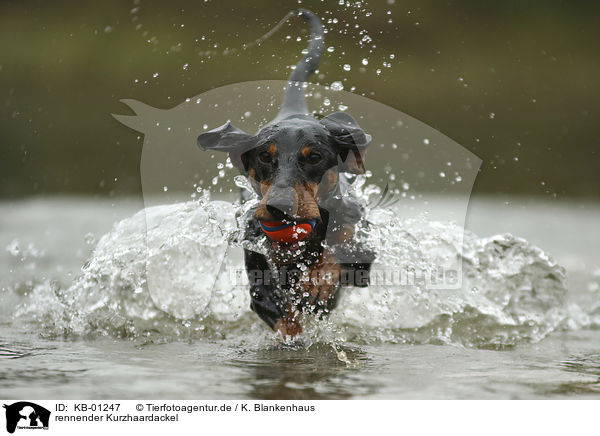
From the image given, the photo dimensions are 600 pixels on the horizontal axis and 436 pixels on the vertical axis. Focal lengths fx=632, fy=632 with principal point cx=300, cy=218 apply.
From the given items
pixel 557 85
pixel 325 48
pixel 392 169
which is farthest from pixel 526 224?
pixel 325 48

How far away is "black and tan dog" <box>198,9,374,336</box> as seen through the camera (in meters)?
2.45

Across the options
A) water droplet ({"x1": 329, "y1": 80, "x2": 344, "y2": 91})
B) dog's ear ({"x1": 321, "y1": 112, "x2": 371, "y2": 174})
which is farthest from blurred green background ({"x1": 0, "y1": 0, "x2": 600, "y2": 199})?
dog's ear ({"x1": 321, "y1": 112, "x2": 371, "y2": 174})

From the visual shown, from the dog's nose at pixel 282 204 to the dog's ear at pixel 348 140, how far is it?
0.42 metres

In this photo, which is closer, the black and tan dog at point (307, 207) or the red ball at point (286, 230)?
the red ball at point (286, 230)

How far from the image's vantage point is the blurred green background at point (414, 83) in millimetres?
4348

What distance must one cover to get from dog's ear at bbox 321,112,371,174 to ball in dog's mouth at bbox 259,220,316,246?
0.36m

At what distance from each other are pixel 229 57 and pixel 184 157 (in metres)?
0.57

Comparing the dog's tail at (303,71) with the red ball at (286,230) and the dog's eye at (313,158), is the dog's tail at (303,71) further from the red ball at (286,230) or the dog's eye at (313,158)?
the red ball at (286,230)

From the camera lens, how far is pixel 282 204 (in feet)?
7.36
